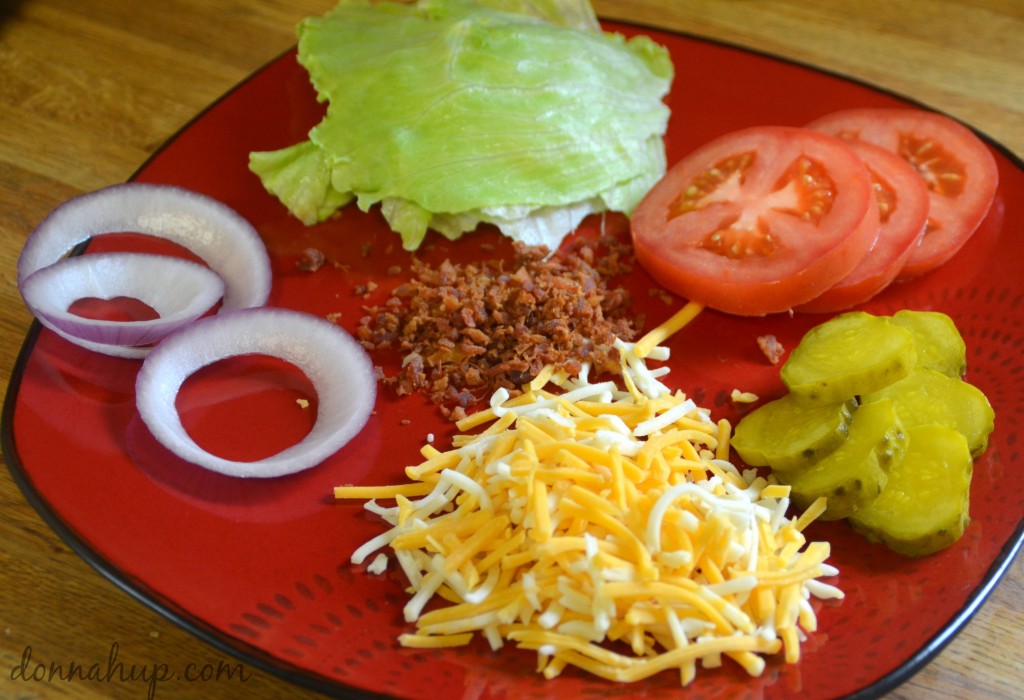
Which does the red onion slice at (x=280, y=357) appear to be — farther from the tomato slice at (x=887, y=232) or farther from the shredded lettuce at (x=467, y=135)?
the tomato slice at (x=887, y=232)

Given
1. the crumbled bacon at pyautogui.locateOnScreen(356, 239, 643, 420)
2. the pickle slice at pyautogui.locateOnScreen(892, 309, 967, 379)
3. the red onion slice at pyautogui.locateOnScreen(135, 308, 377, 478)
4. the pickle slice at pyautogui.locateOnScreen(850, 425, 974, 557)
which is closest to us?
the pickle slice at pyautogui.locateOnScreen(850, 425, 974, 557)

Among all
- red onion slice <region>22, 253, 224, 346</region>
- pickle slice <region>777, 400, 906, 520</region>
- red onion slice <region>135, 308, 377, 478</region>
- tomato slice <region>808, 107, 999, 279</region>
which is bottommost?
red onion slice <region>135, 308, 377, 478</region>

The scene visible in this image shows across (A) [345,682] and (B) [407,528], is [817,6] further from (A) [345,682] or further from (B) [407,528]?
(A) [345,682]

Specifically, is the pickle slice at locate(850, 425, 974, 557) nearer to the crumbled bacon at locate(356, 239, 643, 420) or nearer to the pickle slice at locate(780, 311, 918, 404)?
the pickle slice at locate(780, 311, 918, 404)

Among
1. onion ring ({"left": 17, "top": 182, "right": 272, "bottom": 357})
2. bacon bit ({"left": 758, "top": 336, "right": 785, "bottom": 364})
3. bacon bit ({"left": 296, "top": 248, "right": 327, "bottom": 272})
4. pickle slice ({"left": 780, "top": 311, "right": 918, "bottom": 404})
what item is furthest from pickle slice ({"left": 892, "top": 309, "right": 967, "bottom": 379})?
onion ring ({"left": 17, "top": 182, "right": 272, "bottom": 357})

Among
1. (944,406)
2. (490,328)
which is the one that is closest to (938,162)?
(944,406)

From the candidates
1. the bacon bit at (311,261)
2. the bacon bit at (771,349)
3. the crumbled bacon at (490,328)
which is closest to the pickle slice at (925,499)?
the bacon bit at (771,349)

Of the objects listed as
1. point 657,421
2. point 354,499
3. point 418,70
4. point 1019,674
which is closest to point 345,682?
point 354,499
